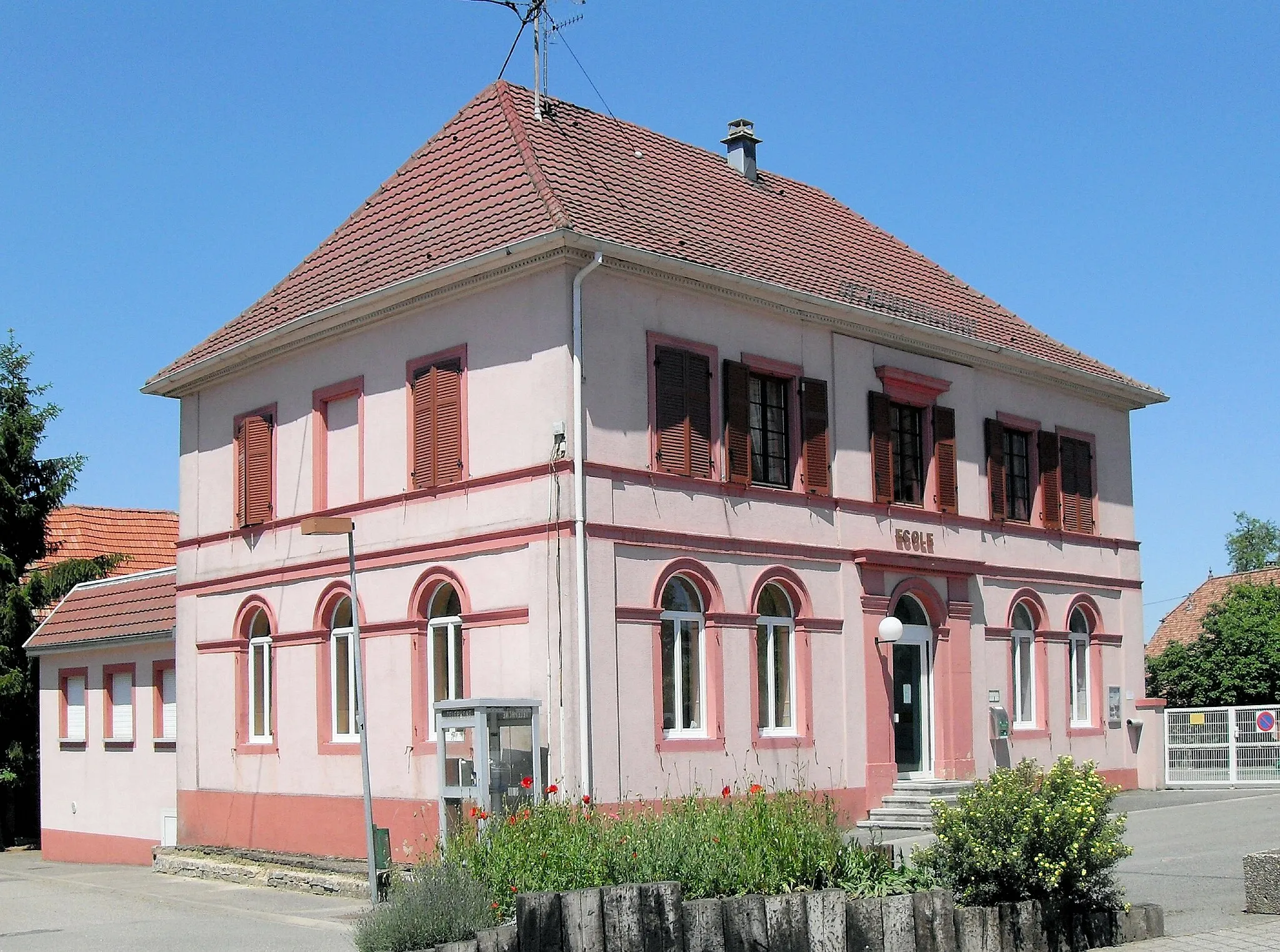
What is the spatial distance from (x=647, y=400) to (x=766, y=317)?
8.91ft

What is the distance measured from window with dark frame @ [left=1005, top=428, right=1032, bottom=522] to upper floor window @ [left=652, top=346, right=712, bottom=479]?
7372 mm

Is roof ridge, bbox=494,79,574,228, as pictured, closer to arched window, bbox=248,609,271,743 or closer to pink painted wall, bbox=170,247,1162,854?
pink painted wall, bbox=170,247,1162,854

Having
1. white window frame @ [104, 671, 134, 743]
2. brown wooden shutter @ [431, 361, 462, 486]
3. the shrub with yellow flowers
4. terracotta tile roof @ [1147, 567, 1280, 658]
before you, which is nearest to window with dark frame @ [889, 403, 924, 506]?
brown wooden shutter @ [431, 361, 462, 486]

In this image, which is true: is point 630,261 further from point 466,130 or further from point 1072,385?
point 1072,385

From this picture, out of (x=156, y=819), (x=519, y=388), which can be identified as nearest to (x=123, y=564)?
(x=156, y=819)

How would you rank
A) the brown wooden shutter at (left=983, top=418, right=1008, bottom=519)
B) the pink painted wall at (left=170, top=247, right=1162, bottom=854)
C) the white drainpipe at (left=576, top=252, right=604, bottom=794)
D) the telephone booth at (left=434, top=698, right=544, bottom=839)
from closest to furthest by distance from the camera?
1. the telephone booth at (left=434, top=698, right=544, bottom=839)
2. the white drainpipe at (left=576, top=252, right=604, bottom=794)
3. the pink painted wall at (left=170, top=247, right=1162, bottom=854)
4. the brown wooden shutter at (left=983, top=418, right=1008, bottom=519)

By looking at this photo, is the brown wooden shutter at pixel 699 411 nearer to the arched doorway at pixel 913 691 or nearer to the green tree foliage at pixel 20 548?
the arched doorway at pixel 913 691

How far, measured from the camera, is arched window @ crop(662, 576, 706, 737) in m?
18.8

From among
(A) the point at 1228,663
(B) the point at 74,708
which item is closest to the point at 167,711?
(B) the point at 74,708

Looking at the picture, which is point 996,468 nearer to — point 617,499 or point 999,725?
point 999,725

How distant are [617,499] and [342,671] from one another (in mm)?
5167

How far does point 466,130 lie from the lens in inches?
877

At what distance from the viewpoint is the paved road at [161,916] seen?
1571cm

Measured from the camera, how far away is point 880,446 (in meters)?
22.0
